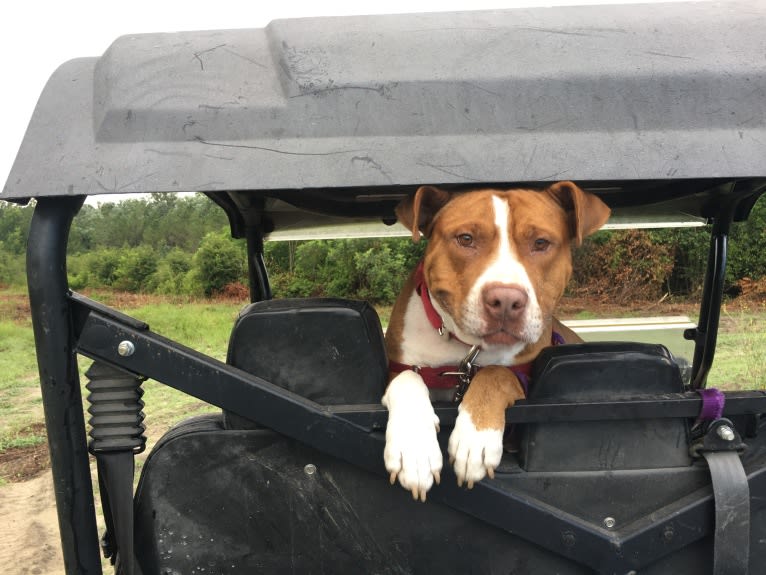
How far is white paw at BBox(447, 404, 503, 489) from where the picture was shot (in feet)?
5.68

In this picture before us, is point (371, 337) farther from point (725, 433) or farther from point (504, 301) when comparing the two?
point (725, 433)

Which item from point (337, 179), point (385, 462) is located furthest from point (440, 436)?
point (337, 179)

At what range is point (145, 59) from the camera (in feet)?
5.43

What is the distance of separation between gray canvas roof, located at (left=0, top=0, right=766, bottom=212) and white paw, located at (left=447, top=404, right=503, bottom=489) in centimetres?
64

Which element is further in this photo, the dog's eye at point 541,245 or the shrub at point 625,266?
the shrub at point 625,266

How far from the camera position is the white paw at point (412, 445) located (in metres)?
1.71

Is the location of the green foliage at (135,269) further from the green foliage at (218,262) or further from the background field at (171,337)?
the green foliage at (218,262)

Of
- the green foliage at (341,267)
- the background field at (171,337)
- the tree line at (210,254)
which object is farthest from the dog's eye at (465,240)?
the tree line at (210,254)

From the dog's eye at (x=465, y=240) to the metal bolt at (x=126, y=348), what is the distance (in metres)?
0.94

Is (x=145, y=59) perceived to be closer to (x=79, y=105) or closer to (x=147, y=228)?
(x=79, y=105)

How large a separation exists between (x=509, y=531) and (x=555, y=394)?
0.36 metres

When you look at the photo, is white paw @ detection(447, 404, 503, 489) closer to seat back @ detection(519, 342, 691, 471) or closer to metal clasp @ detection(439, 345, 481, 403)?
seat back @ detection(519, 342, 691, 471)

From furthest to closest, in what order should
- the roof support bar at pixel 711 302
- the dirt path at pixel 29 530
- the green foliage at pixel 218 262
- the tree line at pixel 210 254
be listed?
1. the green foliage at pixel 218 262
2. the tree line at pixel 210 254
3. the dirt path at pixel 29 530
4. the roof support bar at pixel 711 302

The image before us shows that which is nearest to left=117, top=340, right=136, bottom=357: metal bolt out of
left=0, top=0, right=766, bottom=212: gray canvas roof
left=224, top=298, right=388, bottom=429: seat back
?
left=224, top=298, right=388, bottom=429: seat back
